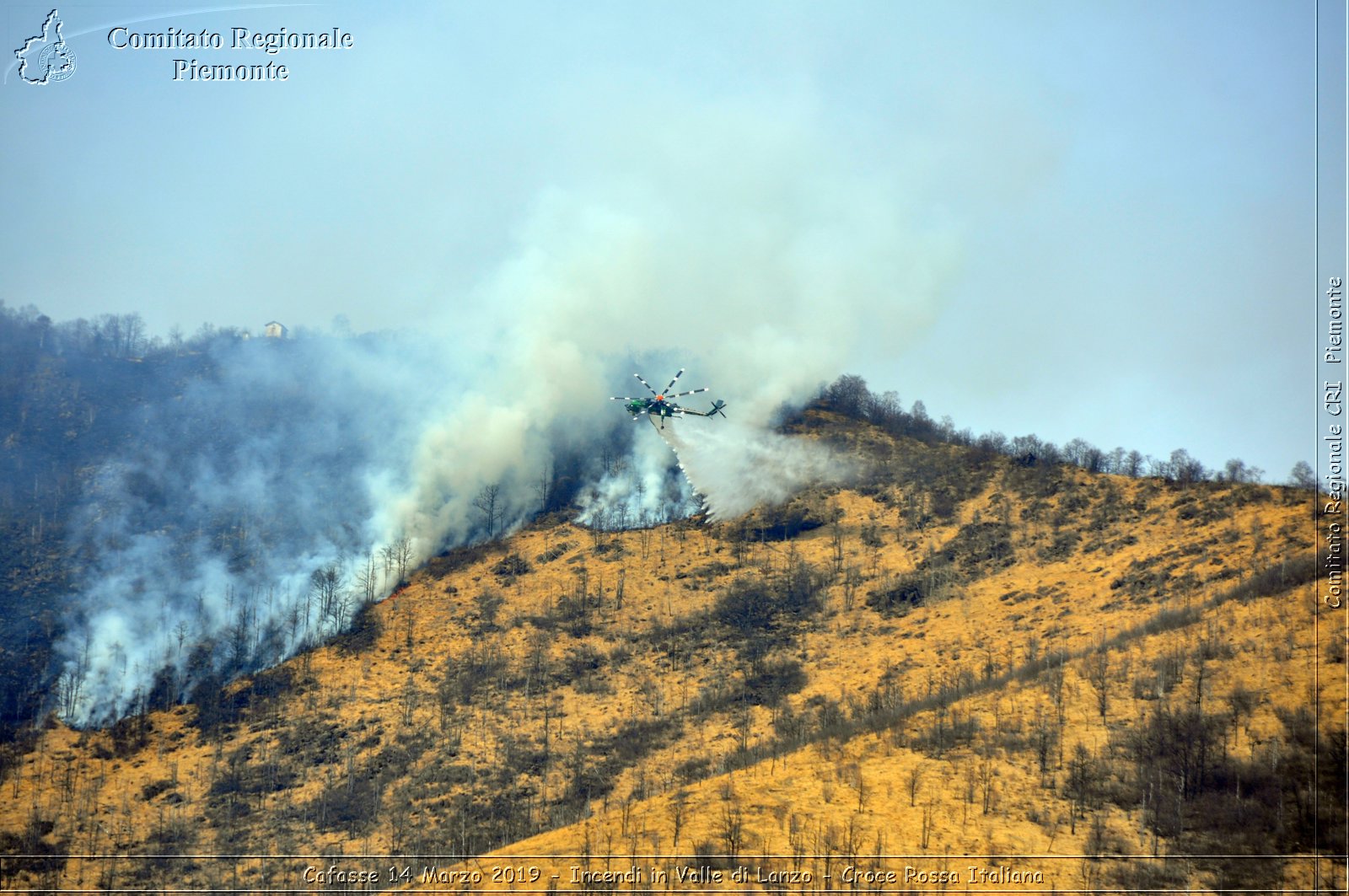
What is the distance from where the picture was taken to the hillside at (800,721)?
272 feet

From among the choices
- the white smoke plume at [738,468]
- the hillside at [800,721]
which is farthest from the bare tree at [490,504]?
the white smoke plume at [738,468]

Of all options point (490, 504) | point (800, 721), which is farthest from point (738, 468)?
point (800, 721)

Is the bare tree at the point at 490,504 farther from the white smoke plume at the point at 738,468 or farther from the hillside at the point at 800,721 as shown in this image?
the white smoke plume at the point at 738,468

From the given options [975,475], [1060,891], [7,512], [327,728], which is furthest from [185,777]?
[975,475]

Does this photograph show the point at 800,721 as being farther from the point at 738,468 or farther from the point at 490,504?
A: the point at 490,504

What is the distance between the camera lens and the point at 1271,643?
320 feet

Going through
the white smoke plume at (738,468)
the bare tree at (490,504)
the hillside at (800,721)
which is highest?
the white smoke plume at (738,468)

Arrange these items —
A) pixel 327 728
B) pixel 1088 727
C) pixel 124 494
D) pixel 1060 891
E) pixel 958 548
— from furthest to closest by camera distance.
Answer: pixel 124 494 < pixel 958 548 < pixel 327 728 < pixel 1088 727 < pixel 1060 891

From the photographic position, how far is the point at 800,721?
11538 centimetres

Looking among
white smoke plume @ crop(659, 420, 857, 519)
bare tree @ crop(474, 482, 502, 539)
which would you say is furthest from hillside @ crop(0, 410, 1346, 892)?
bare tree @ crop(474, 482, 502, 539)

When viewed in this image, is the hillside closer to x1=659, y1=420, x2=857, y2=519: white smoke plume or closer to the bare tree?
x1=659, y1=420, x2=857, y2=519: white smoke plume

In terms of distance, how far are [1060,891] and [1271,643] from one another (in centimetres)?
3454

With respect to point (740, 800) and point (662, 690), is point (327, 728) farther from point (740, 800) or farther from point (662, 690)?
point (740, 800)

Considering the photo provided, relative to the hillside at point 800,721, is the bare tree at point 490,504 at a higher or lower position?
higher
